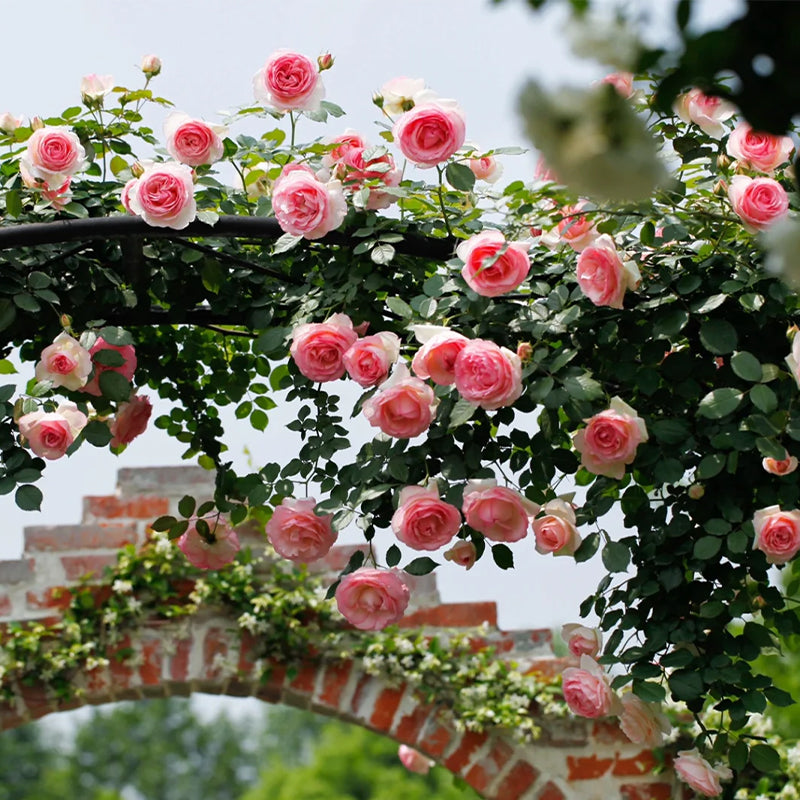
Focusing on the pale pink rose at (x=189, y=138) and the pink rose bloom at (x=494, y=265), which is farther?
the pale pink rose at (x=189, y=138)

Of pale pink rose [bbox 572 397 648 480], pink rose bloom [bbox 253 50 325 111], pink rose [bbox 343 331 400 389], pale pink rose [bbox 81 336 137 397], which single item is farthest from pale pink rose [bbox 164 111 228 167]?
pale pink rose [bbox 572 397 648 480]

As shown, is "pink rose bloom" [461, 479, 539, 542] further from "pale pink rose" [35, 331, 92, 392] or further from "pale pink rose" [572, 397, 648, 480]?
"pale pink rose" [35, 331, 92, 392]

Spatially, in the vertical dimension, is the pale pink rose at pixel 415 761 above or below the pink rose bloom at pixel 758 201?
below

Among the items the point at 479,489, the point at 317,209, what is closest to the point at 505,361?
the point at 479,489

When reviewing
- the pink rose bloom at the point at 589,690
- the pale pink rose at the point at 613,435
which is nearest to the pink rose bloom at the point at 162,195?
the pale pink rose at the point at 613,435

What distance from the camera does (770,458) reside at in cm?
168

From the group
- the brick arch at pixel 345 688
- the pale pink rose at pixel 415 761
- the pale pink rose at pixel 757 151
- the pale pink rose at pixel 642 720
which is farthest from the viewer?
the pale pink rose at pixel 415 761

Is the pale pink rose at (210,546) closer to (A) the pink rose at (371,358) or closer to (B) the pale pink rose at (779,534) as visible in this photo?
(A) the pink rose at (371,358)

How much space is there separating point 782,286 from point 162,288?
3.32 ft

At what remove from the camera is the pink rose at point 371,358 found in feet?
5.92

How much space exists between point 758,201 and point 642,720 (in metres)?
0.80

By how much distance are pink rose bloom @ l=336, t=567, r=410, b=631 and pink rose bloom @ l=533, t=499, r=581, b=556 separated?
23cm

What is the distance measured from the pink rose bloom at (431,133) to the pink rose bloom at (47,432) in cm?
68

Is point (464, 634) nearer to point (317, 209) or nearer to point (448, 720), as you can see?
point (448, 720)
